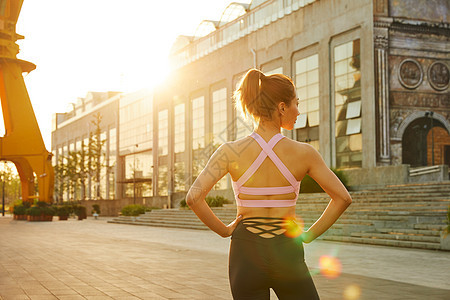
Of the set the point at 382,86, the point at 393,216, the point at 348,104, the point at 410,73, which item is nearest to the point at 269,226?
the point at 393,216

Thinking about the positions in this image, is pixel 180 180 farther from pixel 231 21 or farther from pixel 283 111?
pixel 283 111

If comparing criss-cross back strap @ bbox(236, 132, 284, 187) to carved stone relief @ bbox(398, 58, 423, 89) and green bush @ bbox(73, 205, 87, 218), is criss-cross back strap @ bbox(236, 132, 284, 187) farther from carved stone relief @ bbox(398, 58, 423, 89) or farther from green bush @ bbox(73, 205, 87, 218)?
green bush @ bbox(73, 205, 87, 218)

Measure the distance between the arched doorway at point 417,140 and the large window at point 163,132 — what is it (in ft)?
124

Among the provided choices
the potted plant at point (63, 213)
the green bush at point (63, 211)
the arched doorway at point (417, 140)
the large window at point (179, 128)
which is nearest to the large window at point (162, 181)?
the large window at point (179, 128)

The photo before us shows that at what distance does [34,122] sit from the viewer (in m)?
39.1

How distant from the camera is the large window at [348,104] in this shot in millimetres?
44406

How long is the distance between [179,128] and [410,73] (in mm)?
34895

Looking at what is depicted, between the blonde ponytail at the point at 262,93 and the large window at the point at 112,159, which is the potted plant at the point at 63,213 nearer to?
the large window at the point at 112,159

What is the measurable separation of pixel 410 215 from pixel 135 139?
71751mm

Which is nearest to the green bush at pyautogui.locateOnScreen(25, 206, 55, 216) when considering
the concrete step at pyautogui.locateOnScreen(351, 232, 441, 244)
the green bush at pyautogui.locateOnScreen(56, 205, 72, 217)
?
the green bush at pyautogui.locateOnScreen(56, 205, 72, 217)

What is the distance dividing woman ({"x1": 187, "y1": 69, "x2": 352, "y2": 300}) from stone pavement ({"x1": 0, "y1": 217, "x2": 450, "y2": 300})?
567 centimetres

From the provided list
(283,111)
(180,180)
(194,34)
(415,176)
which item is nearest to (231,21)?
(194,34)

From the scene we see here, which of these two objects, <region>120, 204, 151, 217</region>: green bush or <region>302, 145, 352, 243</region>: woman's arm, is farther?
<region>120, 204, 151, 217</region>: green bush

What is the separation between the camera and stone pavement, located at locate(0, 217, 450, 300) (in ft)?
29.6
